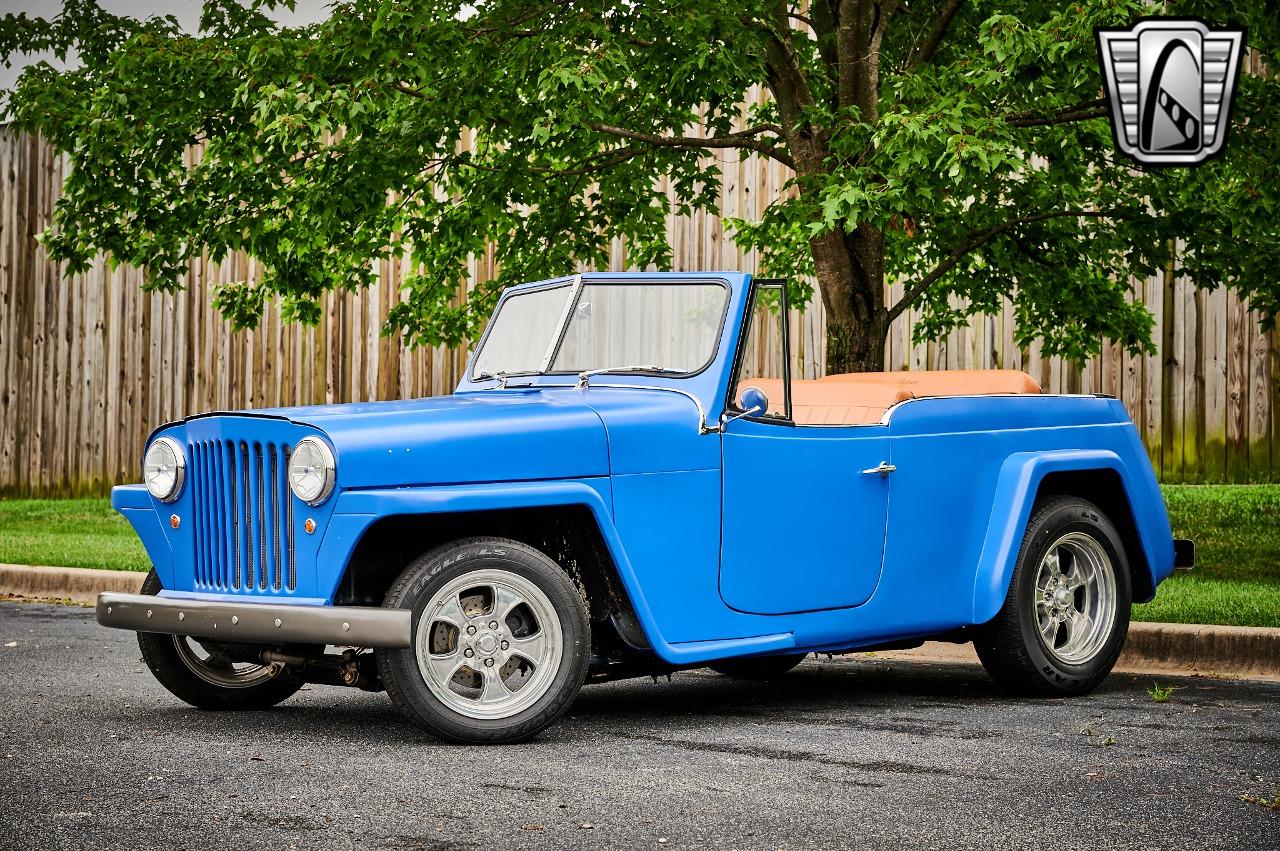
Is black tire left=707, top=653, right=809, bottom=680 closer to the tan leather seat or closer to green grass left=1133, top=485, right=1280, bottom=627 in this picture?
the tan leather seat

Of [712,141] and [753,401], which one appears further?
[712,141]

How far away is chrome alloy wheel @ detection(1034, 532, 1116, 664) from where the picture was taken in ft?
22.3

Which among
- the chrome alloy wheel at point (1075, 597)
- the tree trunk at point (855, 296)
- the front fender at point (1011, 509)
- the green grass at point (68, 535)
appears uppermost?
the tree trunk at point (855, 296)

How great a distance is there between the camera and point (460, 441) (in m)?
5.30

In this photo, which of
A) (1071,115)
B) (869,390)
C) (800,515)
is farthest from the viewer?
(1071,115)

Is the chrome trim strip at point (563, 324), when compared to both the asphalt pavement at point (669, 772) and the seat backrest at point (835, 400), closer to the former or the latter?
the seat backrest at point (835, 400)

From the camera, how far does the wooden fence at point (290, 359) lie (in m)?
12.4

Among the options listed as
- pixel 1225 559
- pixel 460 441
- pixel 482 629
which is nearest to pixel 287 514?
pixel 460 441

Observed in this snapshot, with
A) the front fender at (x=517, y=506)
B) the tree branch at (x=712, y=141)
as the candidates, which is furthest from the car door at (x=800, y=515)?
the tree branch at (x=712, y=141)

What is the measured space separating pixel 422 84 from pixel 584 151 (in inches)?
92.6

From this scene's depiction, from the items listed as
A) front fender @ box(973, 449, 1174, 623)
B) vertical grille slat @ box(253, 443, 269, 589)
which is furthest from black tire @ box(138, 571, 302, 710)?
front fender @ box(973, 449, 1174, 623)

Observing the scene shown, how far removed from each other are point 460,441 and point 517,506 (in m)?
0.29

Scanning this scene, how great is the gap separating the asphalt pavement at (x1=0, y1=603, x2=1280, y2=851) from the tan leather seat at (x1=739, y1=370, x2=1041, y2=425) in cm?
121

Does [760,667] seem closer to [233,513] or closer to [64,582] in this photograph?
[233,513]
